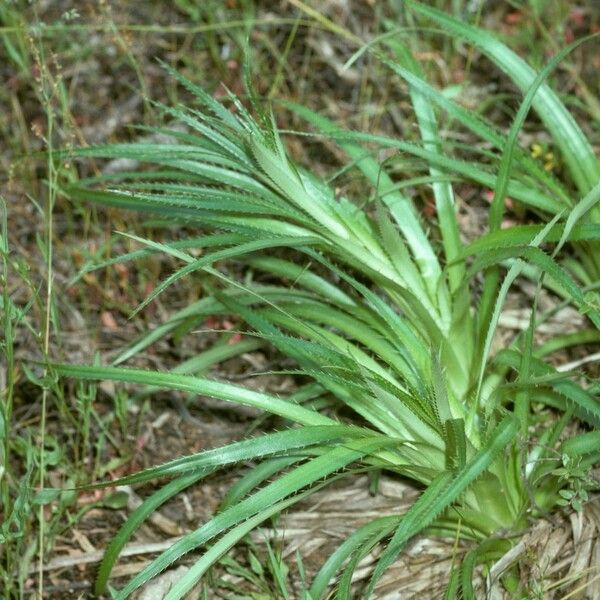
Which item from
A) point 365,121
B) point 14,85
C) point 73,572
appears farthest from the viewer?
point 14,85

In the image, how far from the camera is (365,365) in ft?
6.37

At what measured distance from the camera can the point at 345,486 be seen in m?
2.18

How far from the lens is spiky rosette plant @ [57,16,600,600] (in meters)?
1.65

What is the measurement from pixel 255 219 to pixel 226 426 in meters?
0.63

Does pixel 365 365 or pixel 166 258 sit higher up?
pixel 365 365

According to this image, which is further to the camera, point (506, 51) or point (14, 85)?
point (14, 85)

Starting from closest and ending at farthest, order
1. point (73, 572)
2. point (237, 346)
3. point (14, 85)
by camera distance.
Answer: point (73, 572)
point (237, 346)
point (14, 85)

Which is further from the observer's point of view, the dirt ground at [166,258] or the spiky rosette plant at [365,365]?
the dirt ground at [166,258]

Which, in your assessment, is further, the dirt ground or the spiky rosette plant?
the dirt ground

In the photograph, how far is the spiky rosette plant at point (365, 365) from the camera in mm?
1647

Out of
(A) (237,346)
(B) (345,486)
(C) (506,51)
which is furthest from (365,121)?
(B) (345,486)

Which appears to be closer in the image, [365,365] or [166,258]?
[365,365]

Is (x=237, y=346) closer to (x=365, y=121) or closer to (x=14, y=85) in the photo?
(x=365, y=121)

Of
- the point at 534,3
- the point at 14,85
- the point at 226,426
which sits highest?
the point at 534,3
